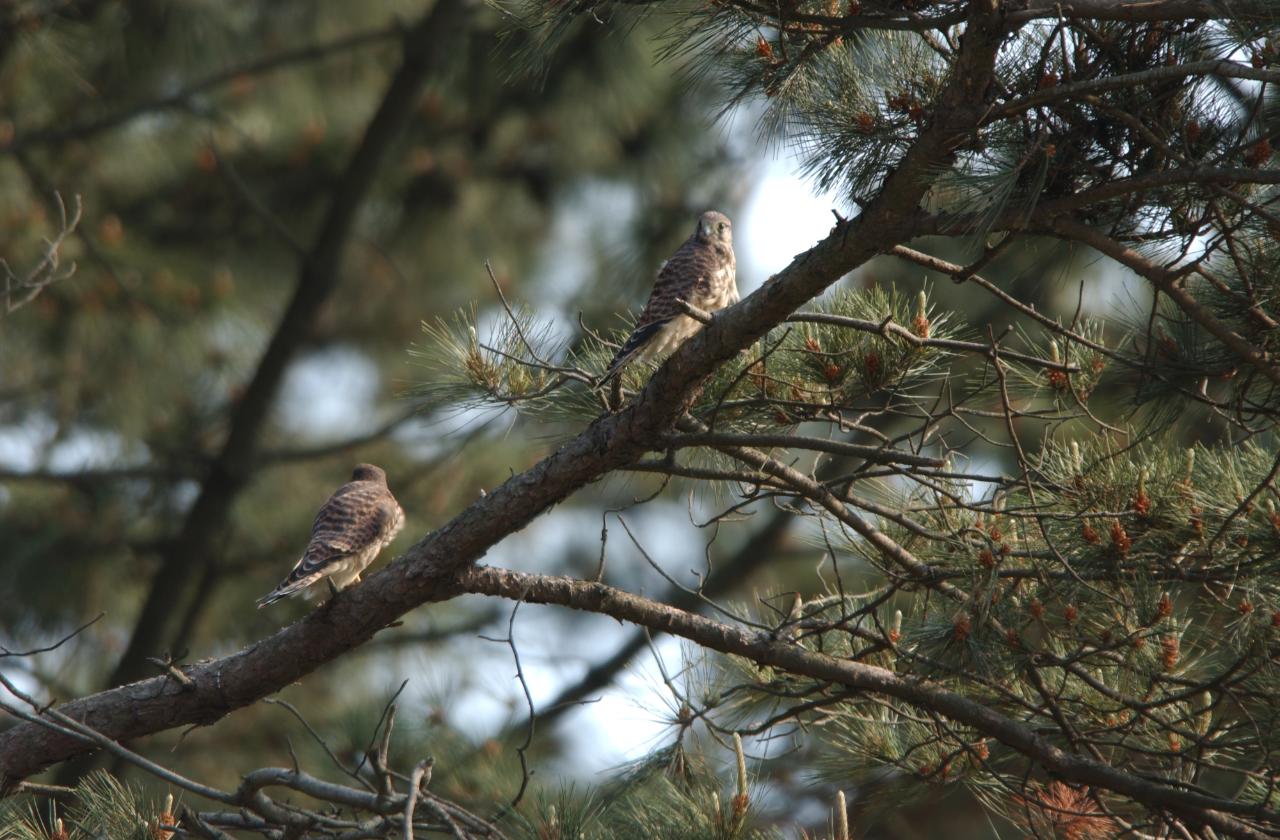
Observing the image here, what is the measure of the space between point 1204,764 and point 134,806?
2.10 meters

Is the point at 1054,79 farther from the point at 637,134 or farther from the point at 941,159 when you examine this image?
the point at 637,134

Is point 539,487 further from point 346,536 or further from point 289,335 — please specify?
point 289,335

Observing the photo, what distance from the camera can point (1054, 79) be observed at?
231 centimetres

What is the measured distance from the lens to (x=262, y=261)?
7.46 meters

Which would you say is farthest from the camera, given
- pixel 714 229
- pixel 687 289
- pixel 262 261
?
pixel 262 261

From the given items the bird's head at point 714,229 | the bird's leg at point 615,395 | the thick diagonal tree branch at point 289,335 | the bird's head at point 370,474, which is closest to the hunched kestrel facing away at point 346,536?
the bird's head at point 370,474

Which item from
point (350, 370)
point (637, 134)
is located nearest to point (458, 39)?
point (637, 134)

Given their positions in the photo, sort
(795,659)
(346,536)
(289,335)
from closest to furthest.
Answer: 1. (795,659)
2. (346,536)
3. (289,335)

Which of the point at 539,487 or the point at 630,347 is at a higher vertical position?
the point at 630,347

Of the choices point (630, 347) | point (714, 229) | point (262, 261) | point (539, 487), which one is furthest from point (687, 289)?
point (262, 261)

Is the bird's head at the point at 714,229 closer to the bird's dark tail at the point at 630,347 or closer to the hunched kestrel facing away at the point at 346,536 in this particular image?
the bird's dark tail at the point at 630,347

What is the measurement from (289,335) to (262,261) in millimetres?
1199

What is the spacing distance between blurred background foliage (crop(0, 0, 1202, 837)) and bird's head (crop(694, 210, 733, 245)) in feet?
5.31

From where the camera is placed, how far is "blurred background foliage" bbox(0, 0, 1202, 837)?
6.64 meters
